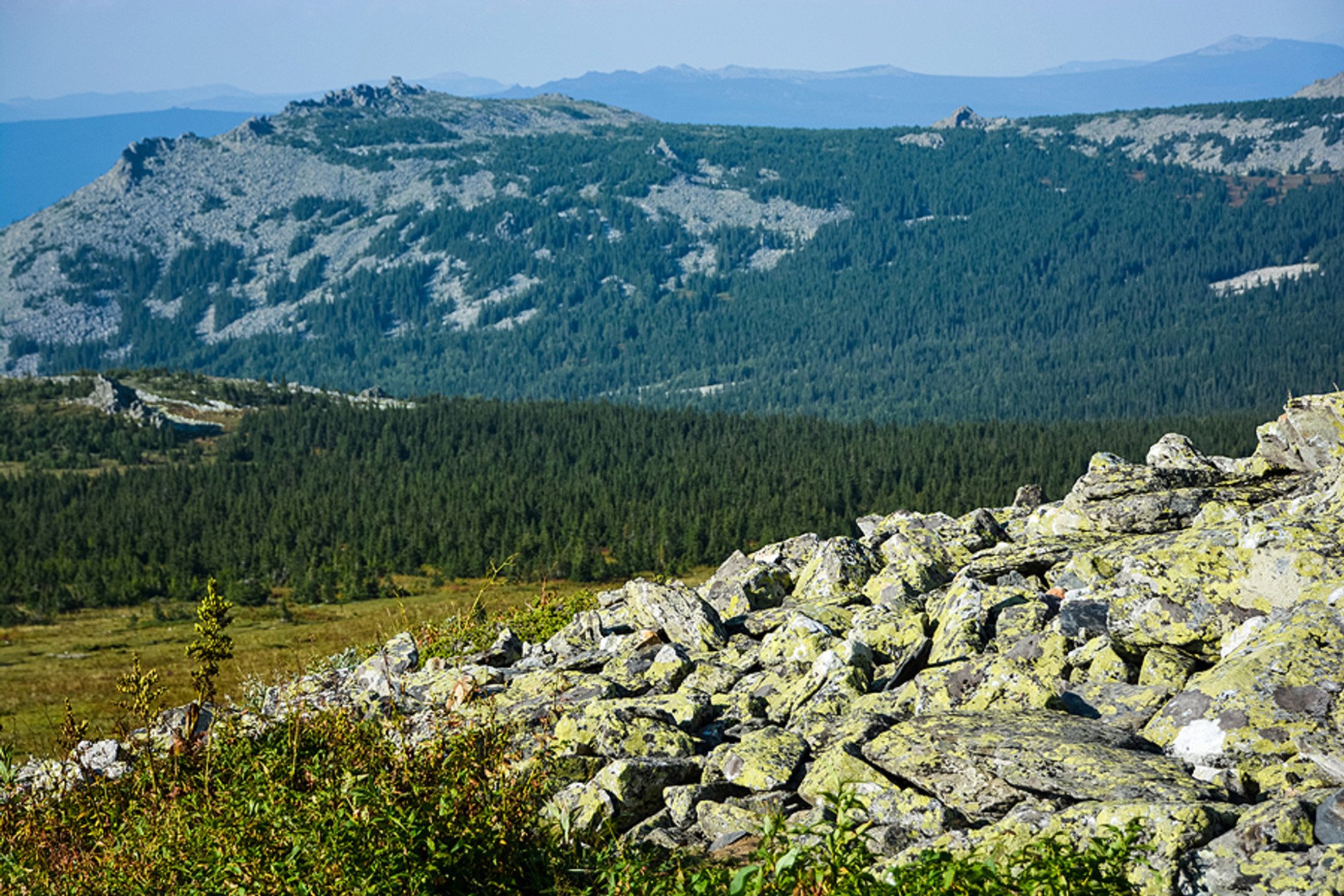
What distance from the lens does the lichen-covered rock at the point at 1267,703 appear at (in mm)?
10891

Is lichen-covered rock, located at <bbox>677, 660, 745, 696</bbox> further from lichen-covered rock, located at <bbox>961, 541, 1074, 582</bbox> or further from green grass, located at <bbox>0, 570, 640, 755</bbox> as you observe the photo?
green grass, located at <bbox>0, 570, 640, 755</bbox>

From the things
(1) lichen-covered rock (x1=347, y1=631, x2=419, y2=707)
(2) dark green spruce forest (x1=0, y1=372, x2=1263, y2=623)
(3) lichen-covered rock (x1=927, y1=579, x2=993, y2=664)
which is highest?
(3) lichen-covered rock (x1=927, y1=579, x2=993, y2=664)

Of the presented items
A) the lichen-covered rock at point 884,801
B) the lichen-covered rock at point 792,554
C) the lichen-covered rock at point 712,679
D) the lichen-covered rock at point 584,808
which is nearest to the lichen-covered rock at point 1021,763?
the lichen-covered rock at point 884,801

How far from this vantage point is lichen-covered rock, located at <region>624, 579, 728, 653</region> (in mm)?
19906

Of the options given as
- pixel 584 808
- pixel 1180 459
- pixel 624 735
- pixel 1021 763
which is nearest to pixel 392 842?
pixel 584 808

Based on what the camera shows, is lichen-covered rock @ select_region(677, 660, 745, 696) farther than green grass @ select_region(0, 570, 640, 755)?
No

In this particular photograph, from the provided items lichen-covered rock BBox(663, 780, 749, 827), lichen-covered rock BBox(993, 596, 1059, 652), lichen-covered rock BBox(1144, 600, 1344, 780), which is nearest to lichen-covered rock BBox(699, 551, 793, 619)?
lichen-covered rock BBox(993, 596, 1059, 652)

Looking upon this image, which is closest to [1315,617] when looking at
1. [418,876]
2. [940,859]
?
[940,859]

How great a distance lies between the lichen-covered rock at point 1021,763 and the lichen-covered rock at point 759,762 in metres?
1.27

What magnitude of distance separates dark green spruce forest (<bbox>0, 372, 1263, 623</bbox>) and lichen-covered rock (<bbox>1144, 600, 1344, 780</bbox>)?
290 ft

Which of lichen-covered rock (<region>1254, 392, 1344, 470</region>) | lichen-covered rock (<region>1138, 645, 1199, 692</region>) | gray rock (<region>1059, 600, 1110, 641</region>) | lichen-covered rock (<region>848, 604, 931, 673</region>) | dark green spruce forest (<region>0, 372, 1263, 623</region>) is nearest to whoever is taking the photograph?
lichen-covered rock (<region>1138, 645, 1199, 692</region>)

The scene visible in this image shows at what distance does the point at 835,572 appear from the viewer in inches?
873

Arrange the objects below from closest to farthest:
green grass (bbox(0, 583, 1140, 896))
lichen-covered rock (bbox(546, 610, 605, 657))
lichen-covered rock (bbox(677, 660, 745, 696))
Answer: green grass (bbox(0, 583, 1140, 896)) → lichen-covered rock (bbox(677, 660, 745, 696)) → lichen-covered rock (bbox(546, 610, 605, 657))

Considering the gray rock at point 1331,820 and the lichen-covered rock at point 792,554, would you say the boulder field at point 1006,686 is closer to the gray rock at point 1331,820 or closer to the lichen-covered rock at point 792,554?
the gray rock at point 1331,820
